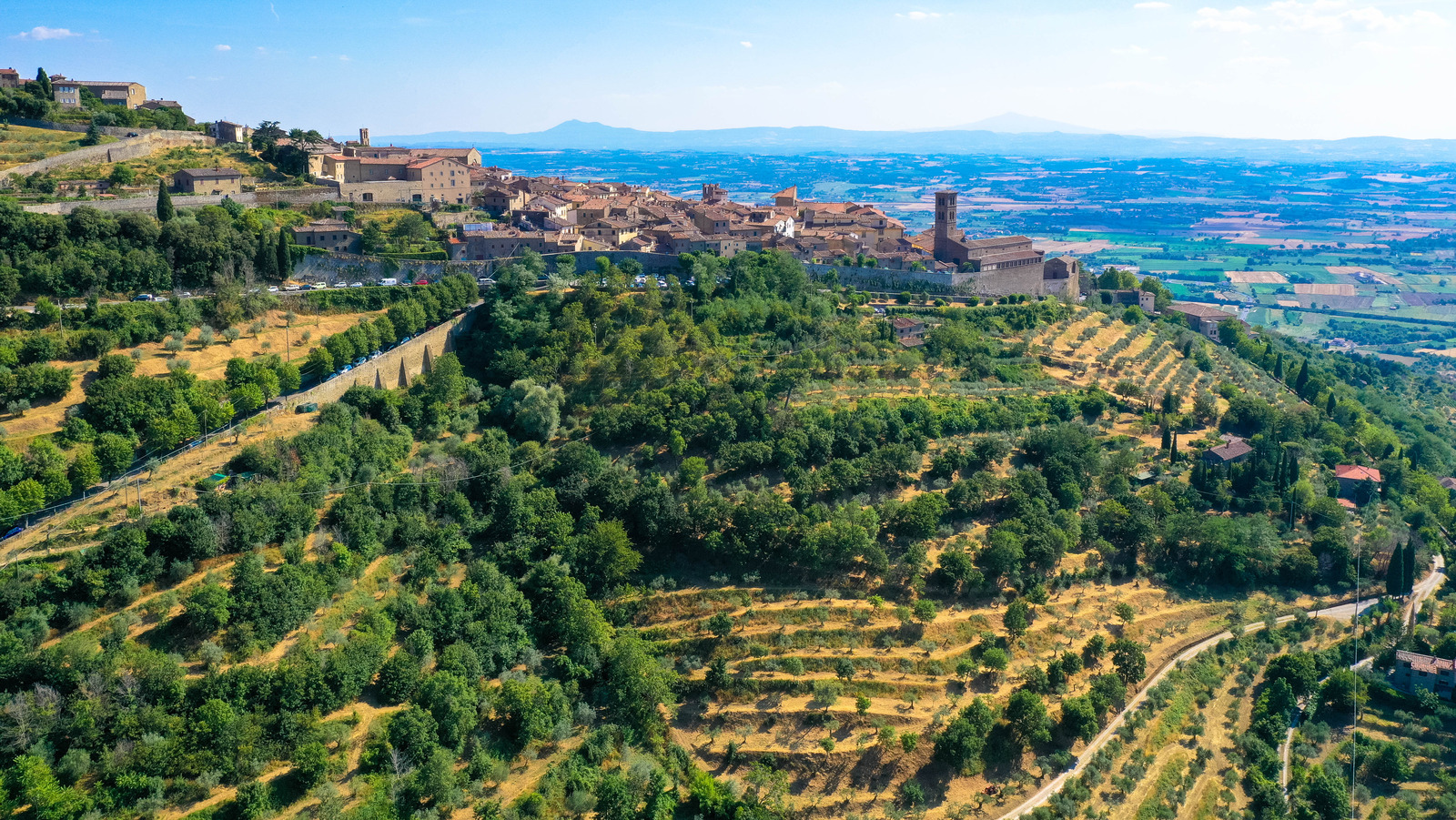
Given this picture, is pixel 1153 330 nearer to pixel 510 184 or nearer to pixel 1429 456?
pixel 1429 456

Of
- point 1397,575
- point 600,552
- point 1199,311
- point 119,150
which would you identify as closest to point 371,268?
point 119,150

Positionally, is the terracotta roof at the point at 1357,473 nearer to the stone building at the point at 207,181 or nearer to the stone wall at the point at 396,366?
the stone wall at the point at 396,366

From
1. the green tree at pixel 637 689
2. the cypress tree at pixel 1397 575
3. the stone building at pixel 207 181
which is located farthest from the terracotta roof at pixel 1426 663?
the stone building at pixel 207 181

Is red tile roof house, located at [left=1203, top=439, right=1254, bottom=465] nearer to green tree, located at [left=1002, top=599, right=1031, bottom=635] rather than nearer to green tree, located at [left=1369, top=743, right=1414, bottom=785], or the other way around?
green tree, located at [left=1369, top=743, right=1414, bottom=785]

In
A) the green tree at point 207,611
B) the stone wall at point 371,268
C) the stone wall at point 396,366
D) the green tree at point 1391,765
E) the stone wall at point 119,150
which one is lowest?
the green tree at point 1391,765

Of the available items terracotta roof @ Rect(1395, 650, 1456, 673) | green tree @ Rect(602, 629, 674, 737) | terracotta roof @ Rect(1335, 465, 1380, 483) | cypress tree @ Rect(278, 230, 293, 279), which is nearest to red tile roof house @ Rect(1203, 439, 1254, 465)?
terracotta roof @ Rect(1335, 465, 1380, 483)

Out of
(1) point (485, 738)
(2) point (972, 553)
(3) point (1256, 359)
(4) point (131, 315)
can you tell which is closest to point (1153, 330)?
(3) point (1256, 359)
